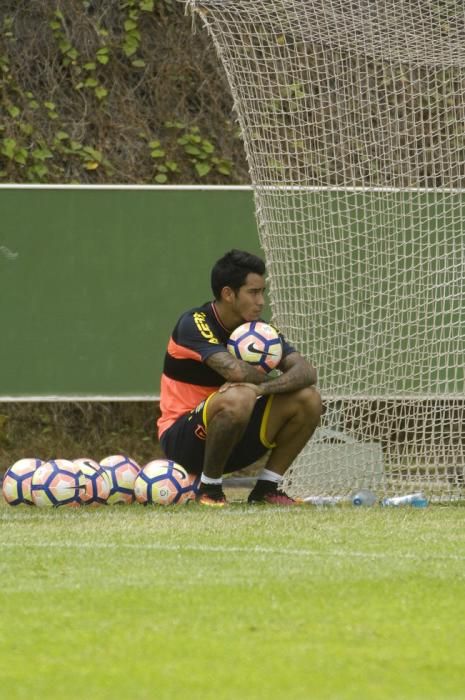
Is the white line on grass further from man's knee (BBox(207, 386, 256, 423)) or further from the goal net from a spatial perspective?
the goal net

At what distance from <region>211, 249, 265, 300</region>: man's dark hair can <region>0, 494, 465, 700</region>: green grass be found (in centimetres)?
157

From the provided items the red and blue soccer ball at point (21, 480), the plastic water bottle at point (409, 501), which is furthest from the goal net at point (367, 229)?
the red and blue soccer ball at point (21, 480)

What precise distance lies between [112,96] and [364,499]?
622cm

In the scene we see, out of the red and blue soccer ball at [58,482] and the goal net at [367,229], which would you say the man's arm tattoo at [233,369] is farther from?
the goal net at [367,229]

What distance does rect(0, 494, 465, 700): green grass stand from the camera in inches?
156

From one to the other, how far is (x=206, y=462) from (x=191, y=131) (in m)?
5.98

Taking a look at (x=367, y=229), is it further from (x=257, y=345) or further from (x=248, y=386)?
(x=248, y=386)

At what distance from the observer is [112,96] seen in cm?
1370

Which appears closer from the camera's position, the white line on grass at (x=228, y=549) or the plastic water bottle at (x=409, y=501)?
the white line on grass at (x=228, y=549)

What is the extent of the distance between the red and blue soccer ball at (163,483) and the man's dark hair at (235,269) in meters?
1.09

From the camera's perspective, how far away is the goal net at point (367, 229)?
9.38 metres

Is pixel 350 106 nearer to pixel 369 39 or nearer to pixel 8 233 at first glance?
pixel 369 39

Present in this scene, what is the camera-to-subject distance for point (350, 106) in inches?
393

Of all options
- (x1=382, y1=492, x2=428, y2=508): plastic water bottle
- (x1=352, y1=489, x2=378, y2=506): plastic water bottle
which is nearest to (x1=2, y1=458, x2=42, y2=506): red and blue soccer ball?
(x1=352, y1=489, x2=378, y2=506): plastic water bottle
